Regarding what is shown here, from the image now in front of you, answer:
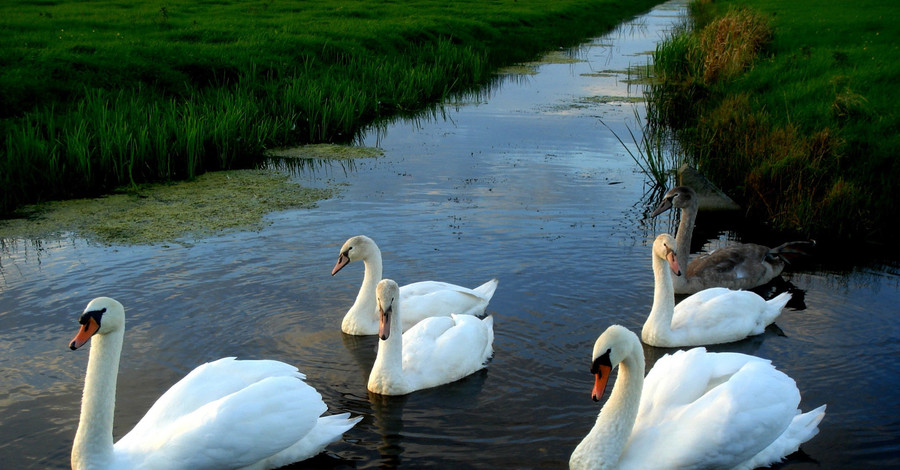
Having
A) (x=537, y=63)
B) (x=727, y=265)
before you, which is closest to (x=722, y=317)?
(x=727, y=265)

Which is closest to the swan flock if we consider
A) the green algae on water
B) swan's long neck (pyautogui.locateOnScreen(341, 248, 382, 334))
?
swan's long neck (pyautogui.locateOnScreen(341, 248, 382, 334))

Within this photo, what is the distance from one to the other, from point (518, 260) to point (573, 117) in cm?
978

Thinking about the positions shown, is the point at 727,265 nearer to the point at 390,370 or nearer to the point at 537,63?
the point at 390,370

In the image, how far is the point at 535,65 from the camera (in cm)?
2808

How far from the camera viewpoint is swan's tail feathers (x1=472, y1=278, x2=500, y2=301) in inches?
336

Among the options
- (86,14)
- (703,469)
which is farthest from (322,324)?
(86,14)

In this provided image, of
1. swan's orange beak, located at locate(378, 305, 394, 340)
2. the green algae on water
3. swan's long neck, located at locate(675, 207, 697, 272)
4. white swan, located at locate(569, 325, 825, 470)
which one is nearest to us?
white swan, located at locate(569, 325, 825, 470)

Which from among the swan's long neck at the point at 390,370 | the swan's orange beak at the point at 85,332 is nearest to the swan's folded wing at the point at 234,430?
the swan's orange beak at the point at 85,332

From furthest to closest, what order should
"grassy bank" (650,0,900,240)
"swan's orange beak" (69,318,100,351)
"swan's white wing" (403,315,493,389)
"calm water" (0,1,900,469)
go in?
"grassy bank" (650,0,900,240) < "swan's white wing" (403,315,493,389) < "calm water" (0,1,900,469) < "swan's orange beak" (69,318,100,351)

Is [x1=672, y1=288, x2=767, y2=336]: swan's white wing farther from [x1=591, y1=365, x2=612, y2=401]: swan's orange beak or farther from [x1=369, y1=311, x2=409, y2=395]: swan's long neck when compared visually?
[x1=591, y1=365, x2=612, y2=401]: swan's orange beak

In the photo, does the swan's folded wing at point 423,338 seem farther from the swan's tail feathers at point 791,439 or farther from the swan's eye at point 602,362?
the swan's tail feathers at point 791,439

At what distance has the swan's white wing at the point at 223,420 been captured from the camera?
5.36m

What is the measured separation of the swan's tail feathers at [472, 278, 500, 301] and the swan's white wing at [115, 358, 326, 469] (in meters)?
2.93

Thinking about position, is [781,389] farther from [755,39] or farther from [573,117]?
[755,39]
